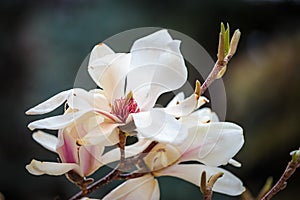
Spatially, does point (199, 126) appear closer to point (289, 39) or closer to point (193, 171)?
point (193, 171)

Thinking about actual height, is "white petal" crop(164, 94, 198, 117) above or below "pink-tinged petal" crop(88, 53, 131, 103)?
below

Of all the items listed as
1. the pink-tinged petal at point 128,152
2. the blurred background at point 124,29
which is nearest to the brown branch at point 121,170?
the pink-tinged petal at point 128,152

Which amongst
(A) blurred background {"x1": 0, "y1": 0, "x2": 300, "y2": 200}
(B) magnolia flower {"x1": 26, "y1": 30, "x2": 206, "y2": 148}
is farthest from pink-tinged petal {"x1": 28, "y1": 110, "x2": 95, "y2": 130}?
(A) blurred background {"x1": 0, "y1": 0, "x2": 300, "y2": 200}

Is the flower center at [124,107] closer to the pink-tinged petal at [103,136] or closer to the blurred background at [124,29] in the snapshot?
the pink-tinged petal at [103,136]

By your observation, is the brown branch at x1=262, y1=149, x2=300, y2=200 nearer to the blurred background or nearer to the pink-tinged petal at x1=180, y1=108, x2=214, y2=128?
the pink-tinged petal at x1=180, y1=108, x2=214, y2=128

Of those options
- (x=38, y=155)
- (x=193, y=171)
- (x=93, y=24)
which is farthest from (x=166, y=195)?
(x=193, y=171)

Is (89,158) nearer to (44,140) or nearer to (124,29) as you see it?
(44,140)
